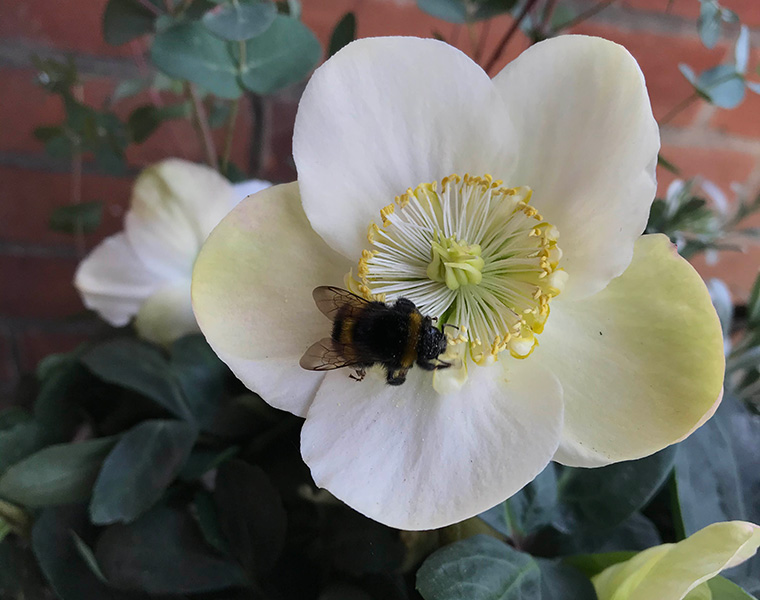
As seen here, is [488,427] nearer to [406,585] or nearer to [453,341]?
[453,341]

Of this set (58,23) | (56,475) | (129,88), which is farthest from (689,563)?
(58,23)

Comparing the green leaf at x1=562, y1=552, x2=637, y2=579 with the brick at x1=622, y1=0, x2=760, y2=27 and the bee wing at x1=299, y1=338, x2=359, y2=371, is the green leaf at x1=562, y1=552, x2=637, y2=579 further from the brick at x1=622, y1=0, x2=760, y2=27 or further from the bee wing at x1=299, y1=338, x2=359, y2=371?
the brick at x1=622, y1=0, x2=760, y2=27

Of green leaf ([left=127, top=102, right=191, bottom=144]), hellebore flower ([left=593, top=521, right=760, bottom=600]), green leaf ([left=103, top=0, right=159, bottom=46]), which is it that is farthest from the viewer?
green leaf ([left=127, top=102, right=191, bottom=144])

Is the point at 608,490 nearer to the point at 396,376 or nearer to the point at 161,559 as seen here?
the point at 396,376

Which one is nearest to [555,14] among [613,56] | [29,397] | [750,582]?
[613,56]

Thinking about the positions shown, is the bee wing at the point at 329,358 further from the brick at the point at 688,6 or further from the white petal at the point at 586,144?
the brick at the point at 688,6

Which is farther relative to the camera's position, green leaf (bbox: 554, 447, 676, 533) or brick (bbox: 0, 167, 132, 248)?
brick (bbox: 0, 167, 132, 248)

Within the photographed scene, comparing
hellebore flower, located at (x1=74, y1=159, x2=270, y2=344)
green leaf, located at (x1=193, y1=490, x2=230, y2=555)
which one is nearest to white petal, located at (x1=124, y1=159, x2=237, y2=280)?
hellebore flower, located at (x1=74, y1=159, x2=270, y2=344)
